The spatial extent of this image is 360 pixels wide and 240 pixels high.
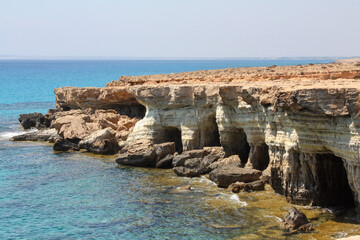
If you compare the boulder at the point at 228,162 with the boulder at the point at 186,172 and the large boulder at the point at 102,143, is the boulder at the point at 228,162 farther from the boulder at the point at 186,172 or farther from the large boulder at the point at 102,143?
the large boulder at the point at 102,143

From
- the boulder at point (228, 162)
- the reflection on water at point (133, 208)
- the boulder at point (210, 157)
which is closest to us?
the reflection on water at point (133, 208)

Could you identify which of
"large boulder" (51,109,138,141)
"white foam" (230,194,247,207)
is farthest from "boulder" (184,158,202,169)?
"large boulder" (51,109,138,141)

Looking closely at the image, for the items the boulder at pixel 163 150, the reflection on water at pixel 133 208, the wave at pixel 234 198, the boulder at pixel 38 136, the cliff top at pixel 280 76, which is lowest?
the boulder at pixel 38 136

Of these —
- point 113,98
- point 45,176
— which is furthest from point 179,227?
point 113,98

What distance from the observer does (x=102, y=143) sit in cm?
3853

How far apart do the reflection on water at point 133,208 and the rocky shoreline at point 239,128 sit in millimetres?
1181

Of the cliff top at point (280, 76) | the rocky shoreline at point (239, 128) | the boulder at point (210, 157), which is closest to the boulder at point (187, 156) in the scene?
the rocky shoreline at point (239, 128)

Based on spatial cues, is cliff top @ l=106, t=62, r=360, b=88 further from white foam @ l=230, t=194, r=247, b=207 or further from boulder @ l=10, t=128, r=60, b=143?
boulder @ l=10, t=128, r=60, b=143

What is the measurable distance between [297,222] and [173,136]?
59.7ft

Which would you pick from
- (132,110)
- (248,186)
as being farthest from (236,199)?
(132,110)

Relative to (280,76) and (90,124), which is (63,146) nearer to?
(90,124)

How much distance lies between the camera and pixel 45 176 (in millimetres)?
32625

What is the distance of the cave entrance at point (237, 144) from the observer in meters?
31.9

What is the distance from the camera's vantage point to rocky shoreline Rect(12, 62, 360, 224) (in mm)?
21969
